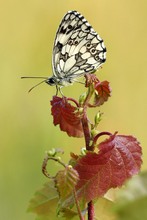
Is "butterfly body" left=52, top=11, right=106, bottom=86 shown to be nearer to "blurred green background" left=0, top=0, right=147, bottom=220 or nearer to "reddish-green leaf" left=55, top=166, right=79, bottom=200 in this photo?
"reddish-green leaf" left=55, top=166, right=79, bottom=200

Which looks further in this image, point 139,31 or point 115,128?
point 139,31

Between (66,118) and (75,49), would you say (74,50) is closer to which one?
(75,49)

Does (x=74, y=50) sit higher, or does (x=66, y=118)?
(x=74, y=50)

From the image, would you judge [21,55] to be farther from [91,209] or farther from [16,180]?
[91,209]

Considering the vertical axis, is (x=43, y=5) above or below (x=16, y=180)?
above

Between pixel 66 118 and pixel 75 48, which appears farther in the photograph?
pixel 75 48

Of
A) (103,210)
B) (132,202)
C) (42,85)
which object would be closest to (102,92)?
(103,210)

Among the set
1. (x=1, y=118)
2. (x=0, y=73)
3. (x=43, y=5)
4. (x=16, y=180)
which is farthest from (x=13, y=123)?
(x=43, y=5)

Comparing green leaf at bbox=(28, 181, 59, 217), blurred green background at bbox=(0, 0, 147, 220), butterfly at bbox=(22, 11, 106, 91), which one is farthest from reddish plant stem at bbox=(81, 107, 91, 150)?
blurred green background at bbox=(0, 0, 147, 220)
